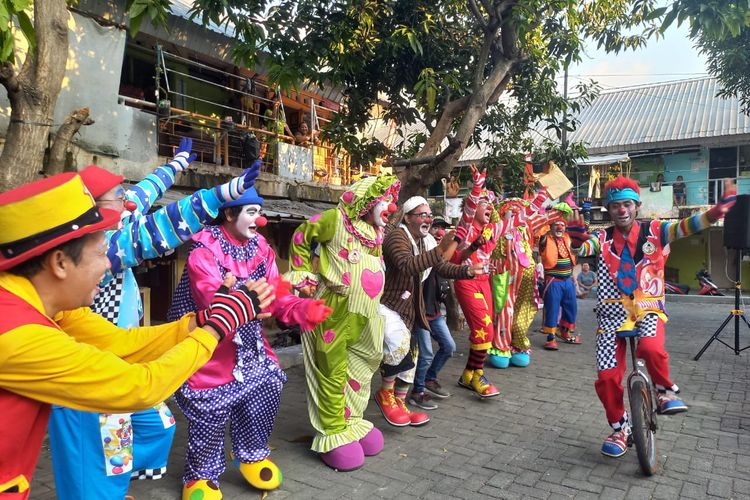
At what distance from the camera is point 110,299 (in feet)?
9.29

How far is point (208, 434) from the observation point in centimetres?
316

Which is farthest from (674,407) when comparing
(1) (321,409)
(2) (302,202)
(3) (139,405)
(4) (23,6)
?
(2) (302,202)

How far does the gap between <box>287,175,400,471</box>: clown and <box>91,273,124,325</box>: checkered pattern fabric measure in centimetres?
116

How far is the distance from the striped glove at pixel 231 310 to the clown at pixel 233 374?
0.98 meters

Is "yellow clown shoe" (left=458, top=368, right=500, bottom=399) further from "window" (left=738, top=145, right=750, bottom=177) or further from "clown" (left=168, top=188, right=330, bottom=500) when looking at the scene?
"window" (left=738, top=145, right=750, bottom=177)

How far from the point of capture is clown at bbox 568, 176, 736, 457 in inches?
151

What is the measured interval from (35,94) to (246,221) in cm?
146

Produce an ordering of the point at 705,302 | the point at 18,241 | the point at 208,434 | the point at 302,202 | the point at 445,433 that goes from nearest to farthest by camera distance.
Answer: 1. the point at 18,241
2. the point at 208,434
3. the point at 445,433
4. the point at 302,202
5. the point at 705,302

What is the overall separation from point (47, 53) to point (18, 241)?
7.53 feet

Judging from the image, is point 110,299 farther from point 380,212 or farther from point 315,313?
point 380,212

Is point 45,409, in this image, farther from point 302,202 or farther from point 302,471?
point 302,202

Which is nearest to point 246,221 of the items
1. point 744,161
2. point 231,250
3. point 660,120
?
point 231,250

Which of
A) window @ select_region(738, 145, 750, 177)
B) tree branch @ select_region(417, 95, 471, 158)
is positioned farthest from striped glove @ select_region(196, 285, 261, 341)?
window @ select_region(738, 145, 750, 177)

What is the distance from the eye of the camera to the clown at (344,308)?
3758 millimetres
